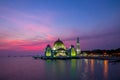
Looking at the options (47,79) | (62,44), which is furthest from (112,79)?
(62,44)

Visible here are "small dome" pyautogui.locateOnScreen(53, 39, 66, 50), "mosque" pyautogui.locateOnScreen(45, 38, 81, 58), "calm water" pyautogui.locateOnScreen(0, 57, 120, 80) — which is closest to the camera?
"calm water" pyautogui.locateOnScreen(0, 57, 120, 80)

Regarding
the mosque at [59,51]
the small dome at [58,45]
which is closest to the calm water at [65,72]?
Answer: the mosque at [59,51]

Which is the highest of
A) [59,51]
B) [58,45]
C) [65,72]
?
[58,45]

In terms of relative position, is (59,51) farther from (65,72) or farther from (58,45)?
(65,72)

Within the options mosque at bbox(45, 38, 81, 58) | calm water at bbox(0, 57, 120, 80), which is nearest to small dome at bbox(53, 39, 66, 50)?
mosque at bbox(45, 38, 81, 58)

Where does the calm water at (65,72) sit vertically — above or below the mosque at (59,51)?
below

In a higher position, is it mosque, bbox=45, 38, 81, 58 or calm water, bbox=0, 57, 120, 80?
mosque, bbox=45, 38, 81, 58

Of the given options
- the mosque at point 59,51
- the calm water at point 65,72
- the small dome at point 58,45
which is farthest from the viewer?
the small dome at point 58,45

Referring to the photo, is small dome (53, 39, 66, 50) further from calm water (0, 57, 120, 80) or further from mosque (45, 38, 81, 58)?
calm water (0, 57, 120, 80)

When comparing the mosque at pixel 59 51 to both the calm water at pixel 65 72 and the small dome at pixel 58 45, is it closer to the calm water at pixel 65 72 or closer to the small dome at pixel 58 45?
the small dome at pixel 58 45

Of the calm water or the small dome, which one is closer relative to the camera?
the calm water

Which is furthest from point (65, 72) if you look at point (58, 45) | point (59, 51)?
point (58, 45)

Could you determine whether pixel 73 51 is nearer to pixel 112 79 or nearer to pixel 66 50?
pixel 66 50

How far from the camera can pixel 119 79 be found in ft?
79.5
